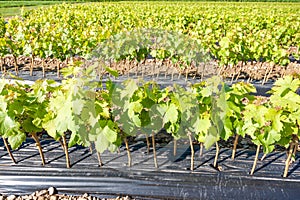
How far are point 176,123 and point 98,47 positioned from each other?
487 centimetres

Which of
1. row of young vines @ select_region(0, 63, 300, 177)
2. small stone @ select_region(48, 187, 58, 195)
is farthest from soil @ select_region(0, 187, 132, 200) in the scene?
row of young vines @ select_region(0, 63, 300, 177)

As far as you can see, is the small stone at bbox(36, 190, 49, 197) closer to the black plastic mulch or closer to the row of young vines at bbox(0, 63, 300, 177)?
the black plastic mulch

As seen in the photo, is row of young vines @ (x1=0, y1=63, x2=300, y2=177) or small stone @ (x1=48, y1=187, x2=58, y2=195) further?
small stone @ (x1=48, y1=187, x2=58, y2=195)

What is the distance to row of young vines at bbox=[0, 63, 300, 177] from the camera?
3.24m

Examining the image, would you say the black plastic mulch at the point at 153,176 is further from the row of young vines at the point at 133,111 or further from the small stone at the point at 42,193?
the row of young vines at the point at 133,111

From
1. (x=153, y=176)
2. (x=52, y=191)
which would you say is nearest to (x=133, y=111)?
(x=153, y=176)

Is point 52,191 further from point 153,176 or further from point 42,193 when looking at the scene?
point 153,176

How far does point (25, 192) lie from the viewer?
3635 millimetres

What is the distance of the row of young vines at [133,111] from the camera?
3244 mm

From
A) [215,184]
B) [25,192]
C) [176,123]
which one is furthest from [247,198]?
[25,192]

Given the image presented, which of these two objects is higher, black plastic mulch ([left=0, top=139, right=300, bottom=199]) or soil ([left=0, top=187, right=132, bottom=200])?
black plastic mulch ([left=0, top=139, right=300, bottom=199])

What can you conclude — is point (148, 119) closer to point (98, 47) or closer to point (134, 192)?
point (134, 192)

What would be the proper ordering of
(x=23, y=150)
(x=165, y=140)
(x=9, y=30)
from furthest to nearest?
(x=9, y=30), (x=165, y=140), (x=23, y=150)

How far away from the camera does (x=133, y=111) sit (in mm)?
3281
